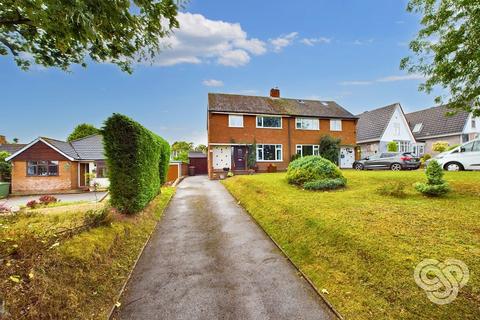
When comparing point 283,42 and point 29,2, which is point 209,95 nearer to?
point 283,42

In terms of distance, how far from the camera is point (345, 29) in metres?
13.5

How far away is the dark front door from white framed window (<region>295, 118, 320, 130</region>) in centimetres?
732

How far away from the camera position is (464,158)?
14.2m

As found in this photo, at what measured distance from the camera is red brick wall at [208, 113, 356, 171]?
2528 cm

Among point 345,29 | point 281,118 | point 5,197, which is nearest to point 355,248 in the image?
point 345,29

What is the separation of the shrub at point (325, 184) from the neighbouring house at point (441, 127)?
1034 inches

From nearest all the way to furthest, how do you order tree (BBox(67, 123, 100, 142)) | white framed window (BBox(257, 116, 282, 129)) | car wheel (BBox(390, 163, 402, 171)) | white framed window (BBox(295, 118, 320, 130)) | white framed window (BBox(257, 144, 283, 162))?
car wheel (BBox(390, 163, 402, 171)), white framed window (BBox(257, 144, 283, 162)), white framed window (BBox(257, 116, 282, 129)), white framed window (BBox(295, 118, 320, 130)), tree (BBox(67, 123, 100, 142))

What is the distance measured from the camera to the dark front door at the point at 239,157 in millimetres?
25844

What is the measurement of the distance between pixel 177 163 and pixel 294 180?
16.6m

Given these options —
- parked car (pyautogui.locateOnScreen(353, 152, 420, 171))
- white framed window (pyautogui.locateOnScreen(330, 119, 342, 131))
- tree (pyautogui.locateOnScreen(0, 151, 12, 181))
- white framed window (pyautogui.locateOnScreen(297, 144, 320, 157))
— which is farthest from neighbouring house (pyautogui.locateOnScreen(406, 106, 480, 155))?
tree (pyautogui.locateOnScreen(0, 151, 12, 181))

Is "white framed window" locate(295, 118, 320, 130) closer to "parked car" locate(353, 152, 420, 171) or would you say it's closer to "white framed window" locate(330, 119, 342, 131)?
"white framed window" locate(330, 119, 342, 131)

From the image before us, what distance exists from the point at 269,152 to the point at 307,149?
4.89 meters

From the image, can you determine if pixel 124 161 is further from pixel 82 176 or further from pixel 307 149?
pixel 307 149

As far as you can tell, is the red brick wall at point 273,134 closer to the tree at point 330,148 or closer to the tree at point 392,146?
the tree at point 330,148
